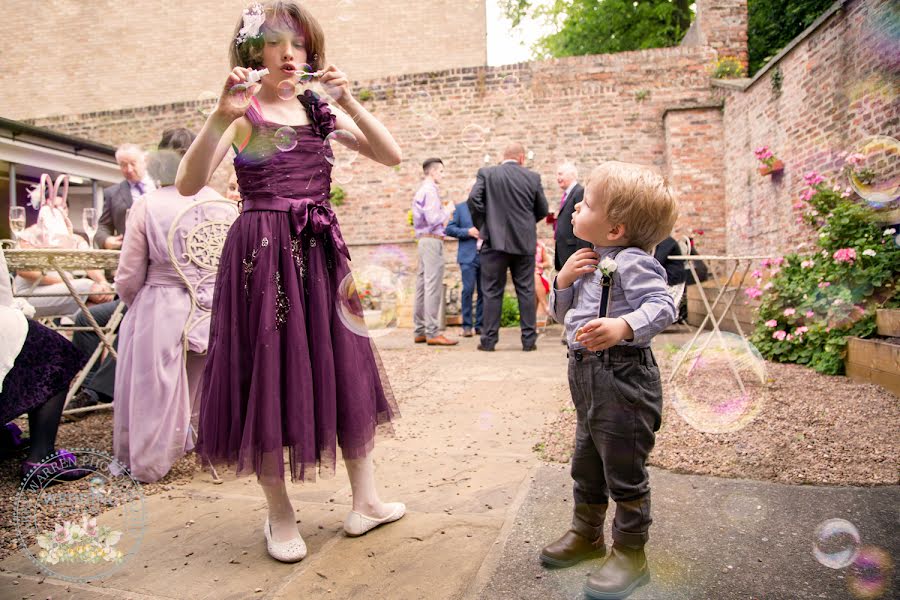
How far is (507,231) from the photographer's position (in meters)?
6.56

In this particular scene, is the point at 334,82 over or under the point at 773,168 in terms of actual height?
under

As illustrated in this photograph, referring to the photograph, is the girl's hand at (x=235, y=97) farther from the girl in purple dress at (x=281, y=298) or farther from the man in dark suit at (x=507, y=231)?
the man in dark suit at (x=507, y=231)

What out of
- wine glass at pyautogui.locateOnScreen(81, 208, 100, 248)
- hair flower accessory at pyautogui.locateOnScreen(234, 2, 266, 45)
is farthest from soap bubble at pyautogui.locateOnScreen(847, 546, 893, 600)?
wine glass at pyautogui.locateOnScreen(81, 208, 100, 248)

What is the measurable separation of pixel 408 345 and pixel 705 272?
4.41 m

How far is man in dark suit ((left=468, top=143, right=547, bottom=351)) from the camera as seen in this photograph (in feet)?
21.5

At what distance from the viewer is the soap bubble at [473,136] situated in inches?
422

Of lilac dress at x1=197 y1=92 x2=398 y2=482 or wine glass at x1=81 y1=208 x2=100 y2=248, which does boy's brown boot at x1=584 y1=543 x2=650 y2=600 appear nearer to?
lilac dress at x1=197 y1=92 x2=398 y2=482

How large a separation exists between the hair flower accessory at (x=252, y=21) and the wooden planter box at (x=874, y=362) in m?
3.93

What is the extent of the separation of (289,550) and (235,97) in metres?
1.39

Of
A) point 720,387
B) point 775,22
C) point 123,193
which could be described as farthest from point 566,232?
point 775,22

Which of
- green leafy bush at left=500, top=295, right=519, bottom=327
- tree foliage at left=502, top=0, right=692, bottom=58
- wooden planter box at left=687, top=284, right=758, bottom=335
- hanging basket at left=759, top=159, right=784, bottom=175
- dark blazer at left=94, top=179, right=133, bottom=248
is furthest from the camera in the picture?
tree foliage at left=502, top=0, right=692, bottom=58

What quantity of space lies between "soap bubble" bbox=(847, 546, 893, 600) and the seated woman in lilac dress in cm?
268

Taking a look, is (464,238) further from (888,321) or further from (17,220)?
(17,220)

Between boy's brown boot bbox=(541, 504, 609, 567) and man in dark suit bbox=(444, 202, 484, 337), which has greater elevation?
man in dark suit bbox=(444, 202, 484, 337)
